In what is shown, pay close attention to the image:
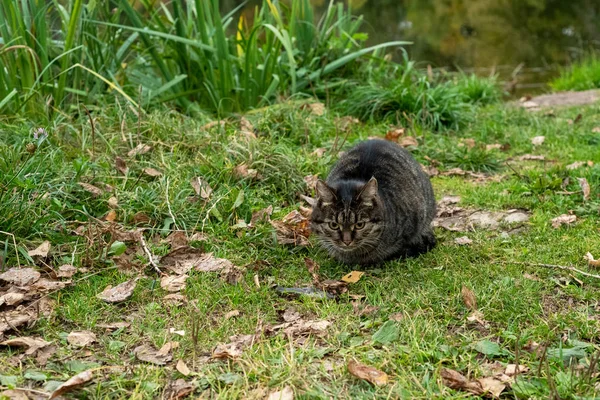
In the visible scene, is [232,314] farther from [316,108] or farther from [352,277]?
[316,108]

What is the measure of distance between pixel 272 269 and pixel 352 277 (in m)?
0.43

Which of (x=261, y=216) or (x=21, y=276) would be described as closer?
(x=21, y=276)

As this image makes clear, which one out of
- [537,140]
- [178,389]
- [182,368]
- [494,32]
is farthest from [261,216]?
[494,32]

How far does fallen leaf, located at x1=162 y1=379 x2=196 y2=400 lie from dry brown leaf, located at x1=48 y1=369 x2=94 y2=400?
289 millimetres

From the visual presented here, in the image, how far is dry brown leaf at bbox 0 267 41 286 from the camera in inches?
A: 134

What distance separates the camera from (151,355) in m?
2.87

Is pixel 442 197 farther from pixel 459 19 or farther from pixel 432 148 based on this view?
pixel 459 19

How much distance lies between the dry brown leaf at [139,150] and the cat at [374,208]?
133 cm

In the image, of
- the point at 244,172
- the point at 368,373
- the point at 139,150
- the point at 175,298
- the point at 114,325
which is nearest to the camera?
the point at 368,373

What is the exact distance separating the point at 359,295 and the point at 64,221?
5.34ft

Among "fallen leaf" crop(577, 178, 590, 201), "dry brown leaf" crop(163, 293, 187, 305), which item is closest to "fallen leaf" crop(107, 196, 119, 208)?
"dry brown leaf" crop(163, 293, 187, 305)

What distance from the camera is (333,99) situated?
6.70 m

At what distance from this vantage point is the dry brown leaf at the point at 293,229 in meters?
4.04

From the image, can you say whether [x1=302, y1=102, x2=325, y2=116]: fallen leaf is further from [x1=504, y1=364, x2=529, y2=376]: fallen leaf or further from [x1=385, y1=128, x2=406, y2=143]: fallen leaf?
[x1=504, y1=364, x2=529, y2=376]: fallen leaf
